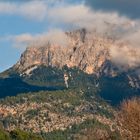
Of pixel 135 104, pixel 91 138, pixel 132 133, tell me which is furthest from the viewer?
pixel 91 138

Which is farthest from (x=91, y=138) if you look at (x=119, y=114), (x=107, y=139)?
(x=119, y=114)

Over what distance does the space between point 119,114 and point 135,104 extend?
3.41 metres

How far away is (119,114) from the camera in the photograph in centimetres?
11456

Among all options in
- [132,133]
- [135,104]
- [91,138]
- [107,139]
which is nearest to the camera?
[132,133]

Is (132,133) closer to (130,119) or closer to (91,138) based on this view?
(130,119)

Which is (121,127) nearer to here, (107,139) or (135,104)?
(135,104)

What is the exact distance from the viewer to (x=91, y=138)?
162000 millimetres

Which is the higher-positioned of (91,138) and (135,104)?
(135,104)

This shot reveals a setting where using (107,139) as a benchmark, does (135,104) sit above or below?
above

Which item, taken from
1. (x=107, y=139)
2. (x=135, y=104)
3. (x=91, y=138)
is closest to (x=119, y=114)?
(x=135, y=104)

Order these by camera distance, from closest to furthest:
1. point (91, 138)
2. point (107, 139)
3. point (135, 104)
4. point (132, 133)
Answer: point (132, 133) → point (135, 104) → point (107, 139) → point (91, 138)

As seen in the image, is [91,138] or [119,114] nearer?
[119,114]

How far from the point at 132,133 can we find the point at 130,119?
2.75 metres

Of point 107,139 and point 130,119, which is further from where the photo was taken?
point 107,139
